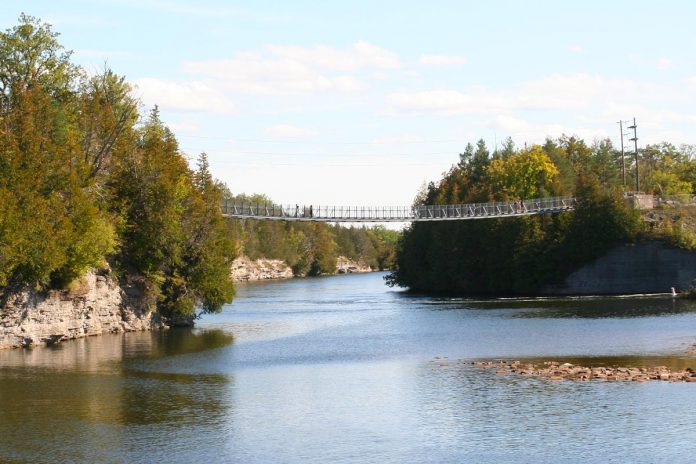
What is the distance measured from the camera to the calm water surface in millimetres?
31891

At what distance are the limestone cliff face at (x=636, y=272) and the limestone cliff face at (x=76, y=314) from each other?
51239mm

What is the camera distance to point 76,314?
214ft

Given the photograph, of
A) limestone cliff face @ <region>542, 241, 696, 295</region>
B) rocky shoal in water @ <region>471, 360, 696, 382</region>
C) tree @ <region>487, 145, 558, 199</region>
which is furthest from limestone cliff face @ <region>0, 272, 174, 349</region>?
tree @ <region>487, 145, 558, 199</region>

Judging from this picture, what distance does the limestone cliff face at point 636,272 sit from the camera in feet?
339

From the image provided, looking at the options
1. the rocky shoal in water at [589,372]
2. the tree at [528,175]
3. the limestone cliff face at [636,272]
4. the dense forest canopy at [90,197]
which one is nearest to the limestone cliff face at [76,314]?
the dense forest canopy at [90,197]

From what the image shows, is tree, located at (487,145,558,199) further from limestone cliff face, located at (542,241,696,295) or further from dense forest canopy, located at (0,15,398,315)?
dense forest canopy, located at (0,15,398,315)

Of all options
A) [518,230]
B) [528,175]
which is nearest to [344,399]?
[518,230]

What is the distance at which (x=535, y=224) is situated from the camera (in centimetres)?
11388

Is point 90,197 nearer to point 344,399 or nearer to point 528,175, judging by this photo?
point 344,399

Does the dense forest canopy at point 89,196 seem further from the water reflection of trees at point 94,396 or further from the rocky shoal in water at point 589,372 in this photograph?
the rocky shoal in water at point 589,372

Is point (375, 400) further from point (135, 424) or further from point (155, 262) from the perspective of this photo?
point (155, 262)

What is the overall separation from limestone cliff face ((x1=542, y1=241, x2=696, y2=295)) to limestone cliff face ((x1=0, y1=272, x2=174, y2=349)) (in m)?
51.2

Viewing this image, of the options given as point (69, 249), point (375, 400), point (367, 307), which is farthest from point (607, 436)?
point (367, 307)

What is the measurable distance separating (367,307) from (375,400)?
2247 inches
